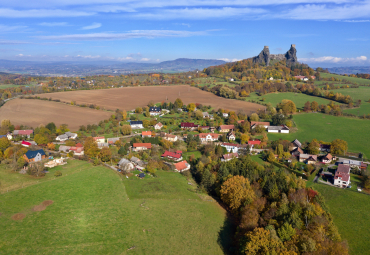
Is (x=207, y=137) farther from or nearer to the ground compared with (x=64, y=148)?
farther from the ground

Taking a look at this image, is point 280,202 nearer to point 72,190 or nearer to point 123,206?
point 123,206

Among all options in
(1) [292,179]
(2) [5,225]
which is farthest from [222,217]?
(2) [5,225]

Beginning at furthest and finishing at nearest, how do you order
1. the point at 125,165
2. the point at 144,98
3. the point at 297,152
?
the point at 144,98, the point at 297,152, the point at 125,165

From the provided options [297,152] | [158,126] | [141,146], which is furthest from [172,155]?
[297,152]

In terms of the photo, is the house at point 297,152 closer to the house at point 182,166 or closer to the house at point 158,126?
the house at point 182,166

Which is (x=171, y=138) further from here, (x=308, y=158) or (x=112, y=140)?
(x=308, y=158)

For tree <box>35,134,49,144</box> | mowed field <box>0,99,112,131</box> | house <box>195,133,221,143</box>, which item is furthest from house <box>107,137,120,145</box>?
house <box>195,133,221,143</box>
